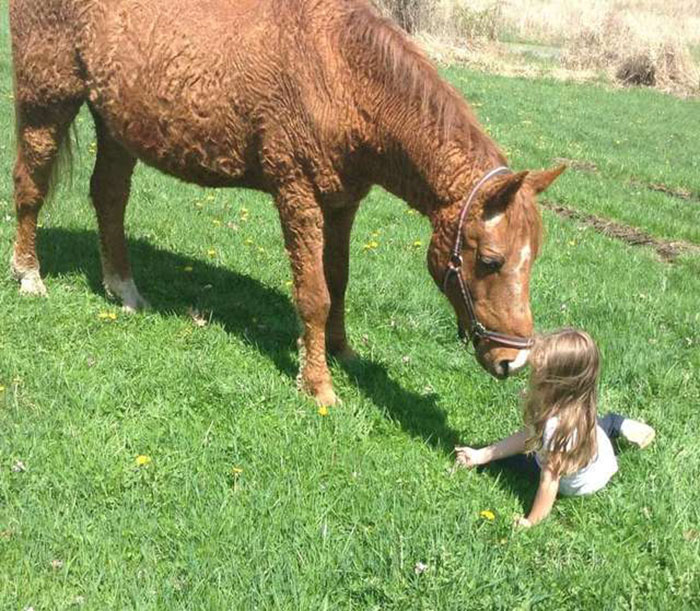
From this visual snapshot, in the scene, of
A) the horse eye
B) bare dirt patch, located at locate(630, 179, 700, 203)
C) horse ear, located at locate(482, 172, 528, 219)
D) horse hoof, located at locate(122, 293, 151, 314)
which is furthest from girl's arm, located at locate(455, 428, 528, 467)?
bare dirt patch, located at locate(630, 179, 700, 203)

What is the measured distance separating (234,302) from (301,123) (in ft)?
6.18

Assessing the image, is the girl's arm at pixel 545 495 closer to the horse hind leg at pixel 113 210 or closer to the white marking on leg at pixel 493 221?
the white marking on leg at pixel 493 221

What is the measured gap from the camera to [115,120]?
5.13m

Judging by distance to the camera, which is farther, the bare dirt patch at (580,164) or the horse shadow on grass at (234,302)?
the bare dirt patch at (580,164)

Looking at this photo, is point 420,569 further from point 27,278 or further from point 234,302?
point 27,278

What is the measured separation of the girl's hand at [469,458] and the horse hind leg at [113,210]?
284cm

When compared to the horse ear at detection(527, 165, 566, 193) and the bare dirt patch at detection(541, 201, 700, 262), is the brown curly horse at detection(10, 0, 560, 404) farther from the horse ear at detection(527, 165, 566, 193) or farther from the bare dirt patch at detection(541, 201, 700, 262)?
the bare dirt patch at detection(541, 201, 700, 262)

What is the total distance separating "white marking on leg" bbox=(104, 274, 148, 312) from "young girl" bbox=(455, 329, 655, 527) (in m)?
3.19

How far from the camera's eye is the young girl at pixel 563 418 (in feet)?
11.8

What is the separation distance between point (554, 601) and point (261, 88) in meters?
3.22

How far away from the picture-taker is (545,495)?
3.60 meters

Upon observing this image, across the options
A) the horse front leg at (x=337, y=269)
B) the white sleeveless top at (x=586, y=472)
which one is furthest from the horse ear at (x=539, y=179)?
the horse front leg at (x=337, y=269)

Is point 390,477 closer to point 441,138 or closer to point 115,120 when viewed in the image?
point 441,138

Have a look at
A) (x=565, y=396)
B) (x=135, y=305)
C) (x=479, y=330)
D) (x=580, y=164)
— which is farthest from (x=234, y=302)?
(x=580, y=164)
